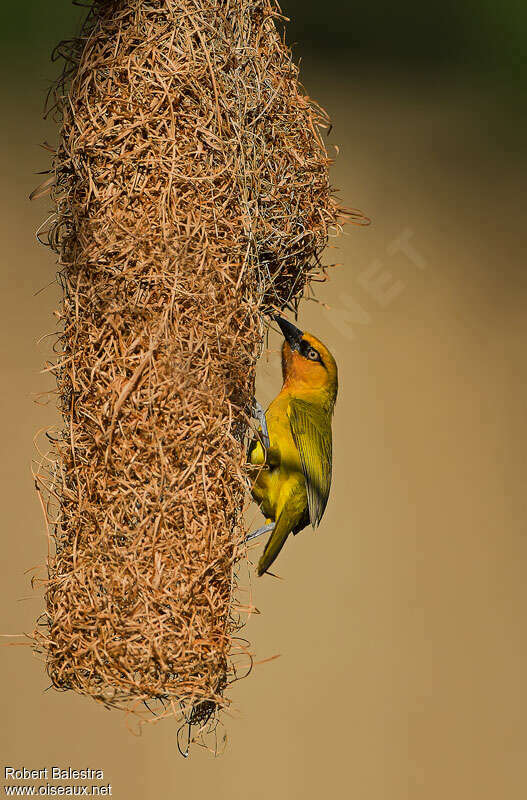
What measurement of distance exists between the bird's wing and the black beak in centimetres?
13

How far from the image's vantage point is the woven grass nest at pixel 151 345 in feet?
4.83

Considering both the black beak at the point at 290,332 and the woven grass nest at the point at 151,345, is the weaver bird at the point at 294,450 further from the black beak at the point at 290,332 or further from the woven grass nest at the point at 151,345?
the woven grass nest at the point at 151,345

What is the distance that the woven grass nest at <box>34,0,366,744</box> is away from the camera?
4.83 feet

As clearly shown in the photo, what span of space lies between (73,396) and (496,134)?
184 cm

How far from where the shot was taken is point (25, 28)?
7.72ft

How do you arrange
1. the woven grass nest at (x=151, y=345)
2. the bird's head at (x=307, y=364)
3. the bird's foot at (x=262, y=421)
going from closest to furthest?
1. the woven grass nest at (x=151, y=345)
2. the bird's foot at (x=262, y=421)
3. the bird's head at (x=307, y=364)

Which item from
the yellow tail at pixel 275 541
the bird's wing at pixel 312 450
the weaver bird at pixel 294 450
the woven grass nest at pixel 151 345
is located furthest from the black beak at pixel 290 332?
the yellow tail at pixel 275 541

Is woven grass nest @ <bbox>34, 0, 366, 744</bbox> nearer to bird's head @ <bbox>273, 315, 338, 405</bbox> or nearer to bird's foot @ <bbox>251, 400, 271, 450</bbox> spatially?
bird's foot @ <bbox>251, 400, 271, 450</bbox>

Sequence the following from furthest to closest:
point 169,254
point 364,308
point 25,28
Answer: point 364,308
point 25,28
point 169,254

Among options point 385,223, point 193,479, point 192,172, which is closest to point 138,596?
point 193,479

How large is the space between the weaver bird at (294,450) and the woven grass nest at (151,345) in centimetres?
23

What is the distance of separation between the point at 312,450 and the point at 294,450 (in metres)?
0.04

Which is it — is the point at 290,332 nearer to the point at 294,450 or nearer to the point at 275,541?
the point at 294,450

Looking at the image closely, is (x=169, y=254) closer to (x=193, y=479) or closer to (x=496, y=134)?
(x=193, y=479)
